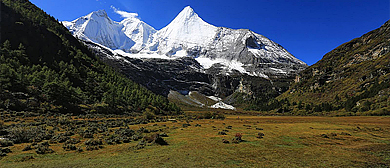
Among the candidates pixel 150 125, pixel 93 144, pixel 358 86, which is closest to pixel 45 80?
pixel 150 125

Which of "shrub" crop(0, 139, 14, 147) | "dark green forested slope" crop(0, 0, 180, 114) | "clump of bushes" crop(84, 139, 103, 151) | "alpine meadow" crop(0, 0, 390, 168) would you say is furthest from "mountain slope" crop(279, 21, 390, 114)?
"shrub" crop(0, 139, 14, 147)

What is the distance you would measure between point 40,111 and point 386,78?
6716 inches

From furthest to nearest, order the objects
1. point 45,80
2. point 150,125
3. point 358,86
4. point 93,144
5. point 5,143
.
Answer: point 358,86
point 45,80
point 150,125
point 93,144
point 5,143

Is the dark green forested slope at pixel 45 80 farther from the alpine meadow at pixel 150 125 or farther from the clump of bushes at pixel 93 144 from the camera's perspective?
the clump of bushes at pixel 93 144

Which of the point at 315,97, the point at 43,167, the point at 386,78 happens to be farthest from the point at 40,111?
the point at 315,97

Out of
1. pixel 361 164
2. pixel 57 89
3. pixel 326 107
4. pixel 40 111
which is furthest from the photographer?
pixel 326 107

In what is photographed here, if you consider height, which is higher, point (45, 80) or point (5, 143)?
point (45, 80)

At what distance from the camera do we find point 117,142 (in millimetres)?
18891

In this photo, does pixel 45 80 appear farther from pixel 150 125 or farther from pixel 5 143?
pixel 5 143

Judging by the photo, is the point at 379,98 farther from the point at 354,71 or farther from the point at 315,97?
the point at 354,71

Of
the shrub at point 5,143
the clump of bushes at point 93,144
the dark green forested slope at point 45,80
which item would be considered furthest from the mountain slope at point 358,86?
the shrub at point 5,143

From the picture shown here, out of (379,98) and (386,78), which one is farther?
(386,78)

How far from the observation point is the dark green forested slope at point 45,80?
53406 millimetres

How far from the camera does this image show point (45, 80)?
215 ft
